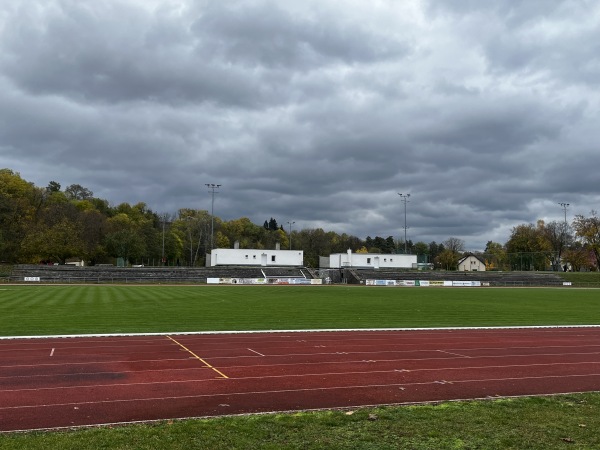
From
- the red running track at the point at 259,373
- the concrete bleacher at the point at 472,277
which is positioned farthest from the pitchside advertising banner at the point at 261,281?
the red running track at the point at 259,373

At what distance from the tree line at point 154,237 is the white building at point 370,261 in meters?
15.2

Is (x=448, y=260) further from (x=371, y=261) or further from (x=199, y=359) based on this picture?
(x=199, y=359)

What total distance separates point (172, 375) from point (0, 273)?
7016 cm

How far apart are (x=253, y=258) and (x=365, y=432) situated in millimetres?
89234

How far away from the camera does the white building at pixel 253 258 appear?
94500mm

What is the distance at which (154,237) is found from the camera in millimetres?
121125

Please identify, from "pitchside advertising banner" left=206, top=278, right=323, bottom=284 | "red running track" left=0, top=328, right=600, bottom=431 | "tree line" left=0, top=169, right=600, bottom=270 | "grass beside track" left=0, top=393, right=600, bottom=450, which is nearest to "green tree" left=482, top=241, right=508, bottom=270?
"tree line" left=0, top=169, right=600, bottom=270

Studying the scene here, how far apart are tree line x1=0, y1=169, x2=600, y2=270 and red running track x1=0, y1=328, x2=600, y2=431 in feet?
253

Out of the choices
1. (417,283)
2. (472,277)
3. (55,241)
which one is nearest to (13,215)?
(55,241)

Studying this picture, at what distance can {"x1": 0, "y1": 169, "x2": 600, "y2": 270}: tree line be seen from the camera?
92.5 metres

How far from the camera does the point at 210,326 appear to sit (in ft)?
73.6

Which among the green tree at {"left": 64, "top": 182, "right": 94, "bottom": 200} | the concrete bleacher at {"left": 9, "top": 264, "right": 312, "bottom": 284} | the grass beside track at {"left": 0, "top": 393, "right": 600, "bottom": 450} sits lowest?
the grass beside track at {"left": 0, "top": 393, "right": 600, "bottom": 450}

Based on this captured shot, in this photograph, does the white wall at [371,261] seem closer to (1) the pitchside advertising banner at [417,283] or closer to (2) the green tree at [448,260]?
(1) the pitchside advertising banner at [417,283]

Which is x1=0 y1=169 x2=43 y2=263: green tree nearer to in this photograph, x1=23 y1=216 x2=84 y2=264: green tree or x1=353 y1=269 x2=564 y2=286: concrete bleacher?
x1=23 y1=216 x2=84 y2=264: green tree
